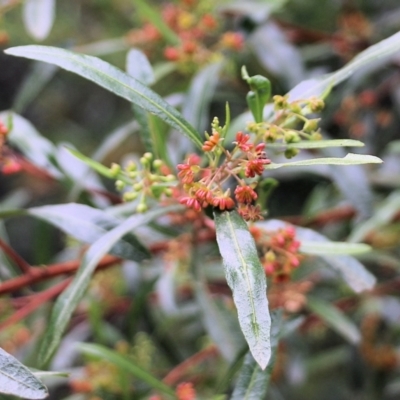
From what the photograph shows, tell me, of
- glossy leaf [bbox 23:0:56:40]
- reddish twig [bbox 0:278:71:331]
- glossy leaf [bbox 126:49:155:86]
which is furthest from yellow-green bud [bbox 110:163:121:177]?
glossy leaf [bbox 23:0:56:40]

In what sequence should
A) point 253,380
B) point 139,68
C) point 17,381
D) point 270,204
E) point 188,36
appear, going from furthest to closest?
point 270,204 → point 188,36 → point 139,68 → point 253,380 → point 17,381

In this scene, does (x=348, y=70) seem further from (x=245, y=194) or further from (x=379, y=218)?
(x=379, y=218)

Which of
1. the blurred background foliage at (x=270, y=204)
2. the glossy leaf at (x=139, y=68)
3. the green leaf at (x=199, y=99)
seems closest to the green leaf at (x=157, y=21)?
the blurred background foliage at (x=270, y=204)

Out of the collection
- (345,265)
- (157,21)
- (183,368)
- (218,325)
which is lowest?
(183,368)

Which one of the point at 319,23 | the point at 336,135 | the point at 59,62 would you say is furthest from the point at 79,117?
the point at 59,62

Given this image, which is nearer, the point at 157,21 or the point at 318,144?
the point at 318,144

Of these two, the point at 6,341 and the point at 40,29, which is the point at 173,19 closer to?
the point at 40,29

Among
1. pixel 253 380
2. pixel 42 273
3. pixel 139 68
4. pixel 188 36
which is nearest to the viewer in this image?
pixel 253 380

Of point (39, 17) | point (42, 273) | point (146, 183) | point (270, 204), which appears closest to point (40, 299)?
point (42, 273)
